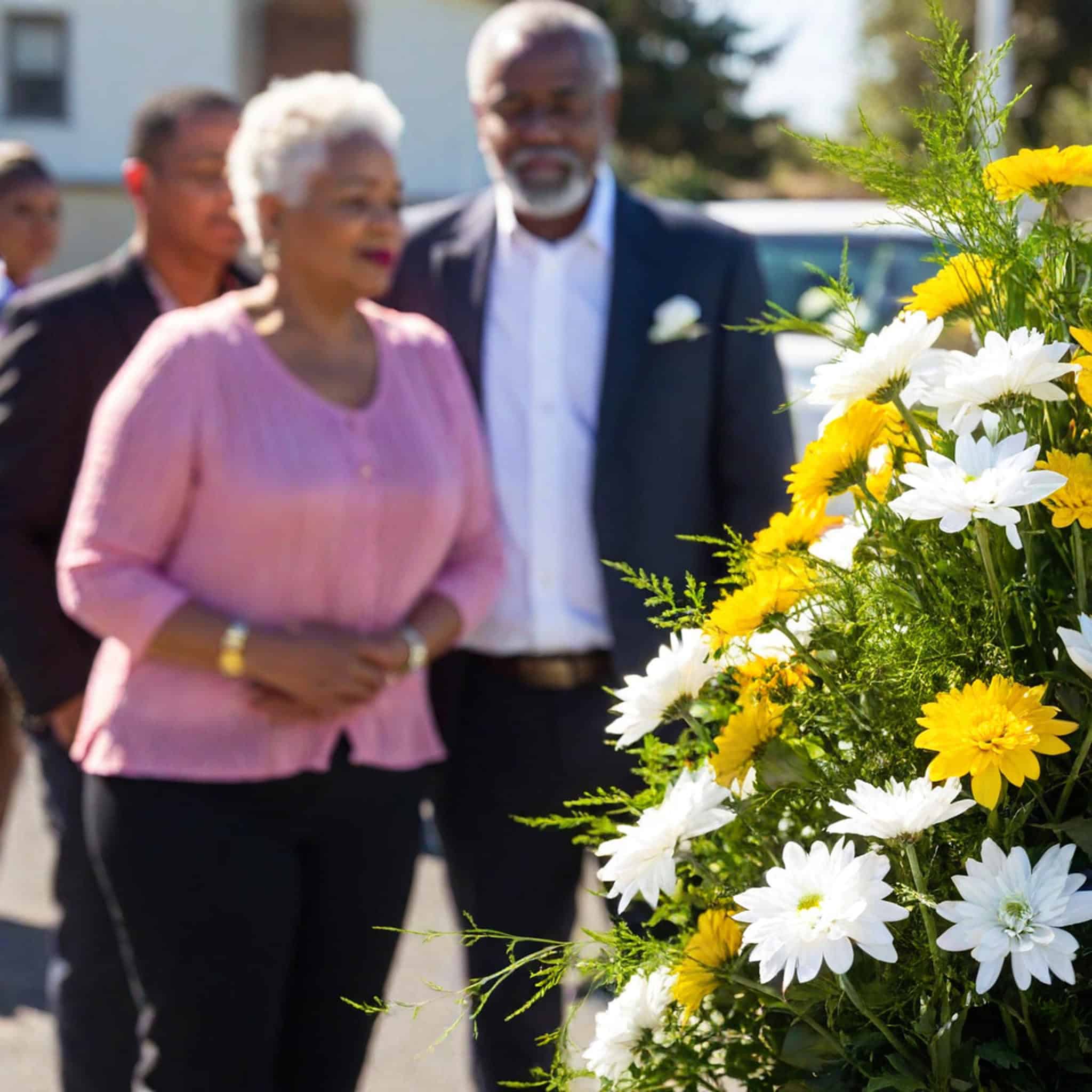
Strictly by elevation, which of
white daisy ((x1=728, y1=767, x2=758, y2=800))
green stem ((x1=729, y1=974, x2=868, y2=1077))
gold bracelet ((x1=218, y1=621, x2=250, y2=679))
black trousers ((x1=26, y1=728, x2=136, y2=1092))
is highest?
white daisy ((x1=728, y1=767, x2=758, y2=800))

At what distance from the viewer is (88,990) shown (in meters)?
3.12

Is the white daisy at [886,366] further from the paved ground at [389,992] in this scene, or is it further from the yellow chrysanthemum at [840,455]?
the paved ground at [389,992]

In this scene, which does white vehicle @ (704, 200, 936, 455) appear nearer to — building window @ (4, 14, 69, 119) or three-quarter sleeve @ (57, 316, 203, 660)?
three-quarter sleeve @ (57, 316, 203, 660)

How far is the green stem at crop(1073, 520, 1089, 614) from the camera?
119 cm

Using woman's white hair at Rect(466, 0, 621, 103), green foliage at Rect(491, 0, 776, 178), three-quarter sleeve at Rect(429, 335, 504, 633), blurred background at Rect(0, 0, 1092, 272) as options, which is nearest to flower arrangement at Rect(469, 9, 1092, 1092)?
three-quarter sleeve at Rect(429, 335, 504, 633)

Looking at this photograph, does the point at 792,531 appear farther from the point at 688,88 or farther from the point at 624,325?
the point at 688,88

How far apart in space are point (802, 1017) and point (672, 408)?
1961 mm

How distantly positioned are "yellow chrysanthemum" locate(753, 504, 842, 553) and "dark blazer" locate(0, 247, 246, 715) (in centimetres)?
194

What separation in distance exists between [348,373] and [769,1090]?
174 cm

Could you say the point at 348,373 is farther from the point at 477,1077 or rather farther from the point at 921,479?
the point at 921,479

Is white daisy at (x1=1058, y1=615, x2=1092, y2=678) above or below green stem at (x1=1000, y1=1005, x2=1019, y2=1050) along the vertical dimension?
above

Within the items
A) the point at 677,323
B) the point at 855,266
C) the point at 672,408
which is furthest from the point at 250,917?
the point at 855,266

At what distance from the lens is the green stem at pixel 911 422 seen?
1.30m

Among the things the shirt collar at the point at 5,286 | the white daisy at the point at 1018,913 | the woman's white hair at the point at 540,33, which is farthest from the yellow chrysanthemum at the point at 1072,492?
the shirt collar at the point at 5,286
